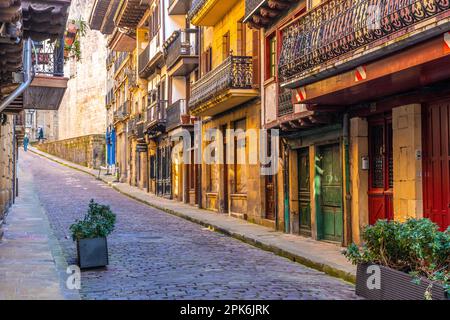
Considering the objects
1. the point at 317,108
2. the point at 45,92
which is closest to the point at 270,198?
the point at 317,108

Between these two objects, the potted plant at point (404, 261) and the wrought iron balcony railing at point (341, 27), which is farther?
the wrought iron balcony railing at point (341, 27)

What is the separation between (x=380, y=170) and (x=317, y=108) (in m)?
1.80

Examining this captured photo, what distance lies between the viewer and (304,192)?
1586 centimetres

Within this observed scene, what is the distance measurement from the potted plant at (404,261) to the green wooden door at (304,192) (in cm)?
748

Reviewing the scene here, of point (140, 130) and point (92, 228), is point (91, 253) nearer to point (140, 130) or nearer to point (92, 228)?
point (92, 228)

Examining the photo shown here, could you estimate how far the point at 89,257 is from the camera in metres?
10.3

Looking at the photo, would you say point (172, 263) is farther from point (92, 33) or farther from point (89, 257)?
point (92, 33)

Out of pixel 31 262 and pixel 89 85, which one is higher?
pixel 89 85

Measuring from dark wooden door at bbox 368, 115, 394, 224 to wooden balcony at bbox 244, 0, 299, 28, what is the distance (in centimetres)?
443

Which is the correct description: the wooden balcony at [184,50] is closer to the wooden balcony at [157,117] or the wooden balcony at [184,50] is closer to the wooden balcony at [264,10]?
the wooden balcony at [157,117]

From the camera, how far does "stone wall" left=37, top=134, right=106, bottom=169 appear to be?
188 ft

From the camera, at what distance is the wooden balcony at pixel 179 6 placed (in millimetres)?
27652

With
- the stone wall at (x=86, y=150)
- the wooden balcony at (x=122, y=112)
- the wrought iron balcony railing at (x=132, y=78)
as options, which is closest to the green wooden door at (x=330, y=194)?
the wrought iron balcony railing at (x=132, y=78)
